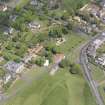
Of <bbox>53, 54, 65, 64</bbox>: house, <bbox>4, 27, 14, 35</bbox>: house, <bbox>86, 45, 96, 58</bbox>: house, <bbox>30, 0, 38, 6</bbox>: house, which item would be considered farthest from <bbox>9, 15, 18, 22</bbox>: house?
<bbox>86, 45, 96, 58</bbox>: house

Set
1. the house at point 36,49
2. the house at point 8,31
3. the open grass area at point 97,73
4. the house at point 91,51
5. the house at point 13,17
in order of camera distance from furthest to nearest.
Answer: the house at point 13,17
the house at point 8,31
the house at point 36,49
the house at point 91,51
the open grass area at point 97,73

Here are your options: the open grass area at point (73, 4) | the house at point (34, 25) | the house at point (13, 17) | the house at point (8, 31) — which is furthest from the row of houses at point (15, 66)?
the open grass area at point (73, 4)

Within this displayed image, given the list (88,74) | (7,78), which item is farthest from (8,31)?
(88,74)

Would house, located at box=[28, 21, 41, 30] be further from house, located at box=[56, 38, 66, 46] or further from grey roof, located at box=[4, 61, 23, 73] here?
grey roof, located at box=[4, 61, 23, 73]

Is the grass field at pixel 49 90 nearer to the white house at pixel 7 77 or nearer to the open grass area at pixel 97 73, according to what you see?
the white house at pixel 7 77

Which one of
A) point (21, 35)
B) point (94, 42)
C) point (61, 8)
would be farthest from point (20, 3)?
point (94, 42)
